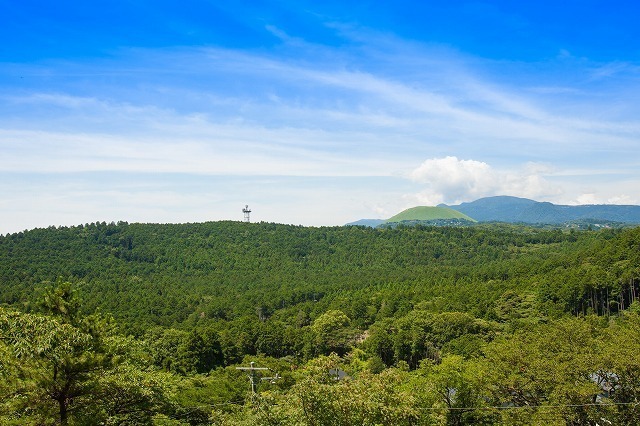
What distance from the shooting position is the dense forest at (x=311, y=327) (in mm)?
13656

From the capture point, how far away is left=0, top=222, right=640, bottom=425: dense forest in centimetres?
1366

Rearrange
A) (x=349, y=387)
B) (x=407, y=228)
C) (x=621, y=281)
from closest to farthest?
(x=349, y=387) < (x=621, y=281) < (x=407, y=228)

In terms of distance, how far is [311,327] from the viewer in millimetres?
62312

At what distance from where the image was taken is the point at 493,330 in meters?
50.7

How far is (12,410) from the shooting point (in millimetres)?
13148

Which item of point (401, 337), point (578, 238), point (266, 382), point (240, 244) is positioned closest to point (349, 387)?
point (266, 382)

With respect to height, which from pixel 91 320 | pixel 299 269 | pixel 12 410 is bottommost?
pixel 299 269

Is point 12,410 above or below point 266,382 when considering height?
above

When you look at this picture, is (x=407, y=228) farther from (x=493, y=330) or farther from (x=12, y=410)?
(x=12, y=410)

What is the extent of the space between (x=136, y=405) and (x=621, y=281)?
5610 centimetres

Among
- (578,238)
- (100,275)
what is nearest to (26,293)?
(100,275)

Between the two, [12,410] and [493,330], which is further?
[493,330]

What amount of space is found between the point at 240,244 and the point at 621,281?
97997mm

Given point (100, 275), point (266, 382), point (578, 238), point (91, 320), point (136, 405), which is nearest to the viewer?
point (91, 320)
